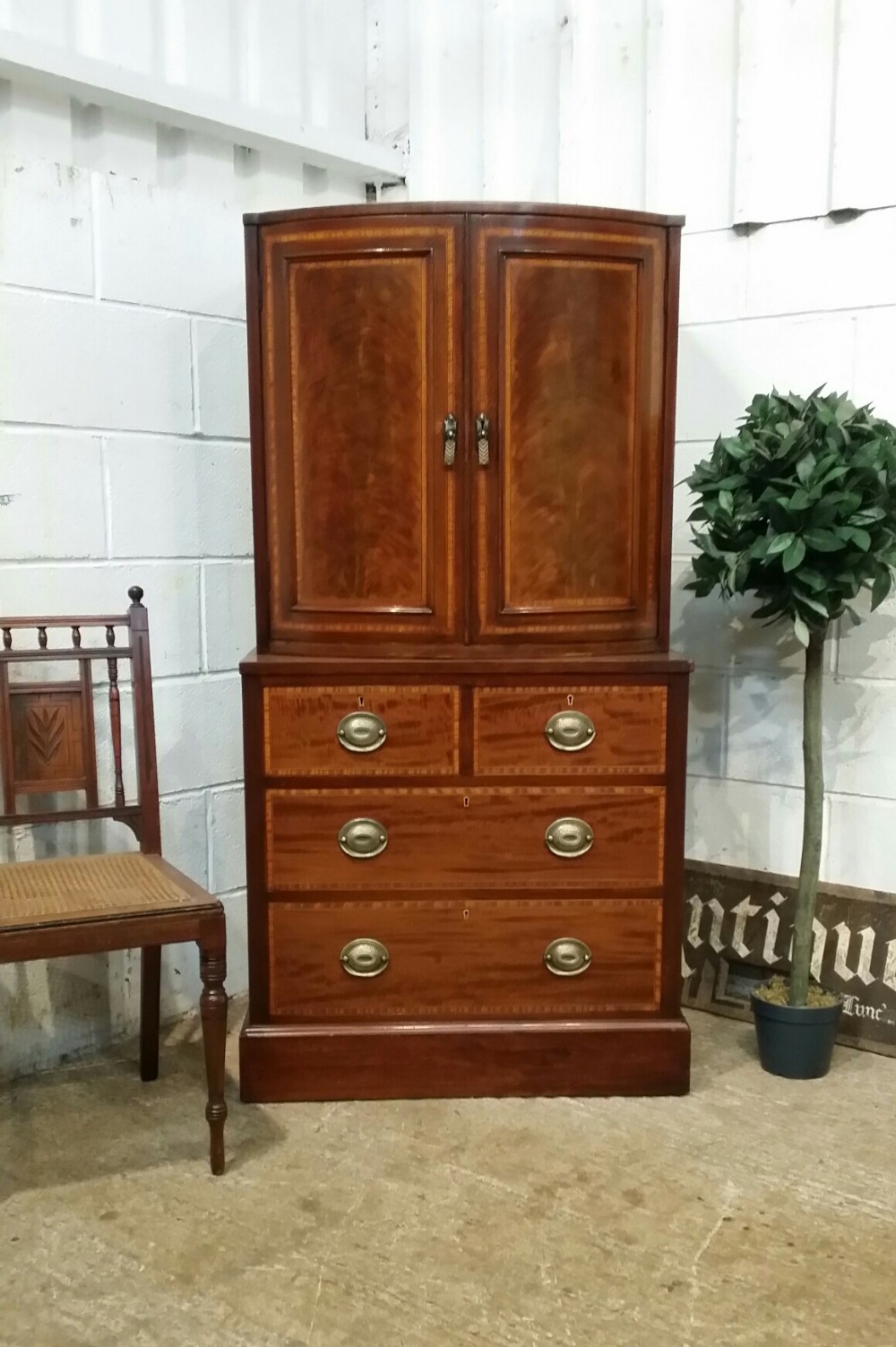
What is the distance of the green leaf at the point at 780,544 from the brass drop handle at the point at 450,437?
1.99ft

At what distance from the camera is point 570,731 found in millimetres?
2203

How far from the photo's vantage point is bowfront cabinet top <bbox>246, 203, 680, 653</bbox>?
211 cm

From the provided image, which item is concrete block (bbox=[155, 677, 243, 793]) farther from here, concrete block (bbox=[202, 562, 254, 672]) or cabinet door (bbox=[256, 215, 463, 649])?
cabinet door (bbox=[256, 215, 463, 649])

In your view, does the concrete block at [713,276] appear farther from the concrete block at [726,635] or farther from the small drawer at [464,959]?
the small drawer at [464,959]

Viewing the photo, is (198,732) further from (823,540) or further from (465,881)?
(823,540)

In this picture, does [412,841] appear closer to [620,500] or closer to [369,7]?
A: [620,500]

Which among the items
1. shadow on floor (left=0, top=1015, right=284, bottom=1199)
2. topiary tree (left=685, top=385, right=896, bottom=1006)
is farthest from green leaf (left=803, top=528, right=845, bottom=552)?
shadow on floor (left=0, top=1015, right=284, bottom=1199)

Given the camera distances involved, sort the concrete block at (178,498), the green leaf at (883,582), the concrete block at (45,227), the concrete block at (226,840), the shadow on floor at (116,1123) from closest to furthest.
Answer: the shadow on floor at (116,1123) < the green leaf at (883,582) < the concrete block at (45,227) < the concrete block at (178,498) < the concrete block at (226,840)

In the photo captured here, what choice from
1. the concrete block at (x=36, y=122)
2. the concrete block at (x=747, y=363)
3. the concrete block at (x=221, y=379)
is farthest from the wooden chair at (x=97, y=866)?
the concrete block at (x=747, y=363)

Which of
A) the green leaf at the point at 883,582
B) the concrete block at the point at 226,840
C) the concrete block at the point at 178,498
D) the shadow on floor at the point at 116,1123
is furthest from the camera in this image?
the concrete block at the point at 226,840

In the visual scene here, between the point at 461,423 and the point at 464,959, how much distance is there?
3.39 ft

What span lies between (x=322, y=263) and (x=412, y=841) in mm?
1103

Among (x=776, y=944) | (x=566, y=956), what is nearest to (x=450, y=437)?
(x=566, y=956)

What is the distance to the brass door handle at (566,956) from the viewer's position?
2.26 metres
